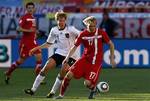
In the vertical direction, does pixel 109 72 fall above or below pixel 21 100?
below

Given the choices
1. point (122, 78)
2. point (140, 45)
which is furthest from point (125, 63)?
point (122, 78)

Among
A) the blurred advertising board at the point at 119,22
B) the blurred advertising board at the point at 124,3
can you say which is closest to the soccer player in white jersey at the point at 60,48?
the blurred advertising board at the point at 119,22

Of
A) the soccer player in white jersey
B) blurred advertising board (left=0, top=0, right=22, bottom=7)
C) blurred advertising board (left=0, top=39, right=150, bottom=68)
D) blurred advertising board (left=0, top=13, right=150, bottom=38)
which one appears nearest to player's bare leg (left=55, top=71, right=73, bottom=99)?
the soccer player in white jersey

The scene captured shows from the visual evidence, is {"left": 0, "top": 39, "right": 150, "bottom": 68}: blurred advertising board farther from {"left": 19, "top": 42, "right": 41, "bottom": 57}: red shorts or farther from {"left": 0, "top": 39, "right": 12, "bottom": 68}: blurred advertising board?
{"left": 19, "top": 42, "right": 41, "bottom": 57}: red shorts

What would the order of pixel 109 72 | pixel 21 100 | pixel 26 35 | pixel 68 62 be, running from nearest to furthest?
pixel 21 100, pixel 68 62, pixel 26 35, pixel 109 72

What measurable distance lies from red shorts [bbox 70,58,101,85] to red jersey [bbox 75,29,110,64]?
0.32 feet

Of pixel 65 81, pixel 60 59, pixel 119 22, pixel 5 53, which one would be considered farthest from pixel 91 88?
pixel 119 22

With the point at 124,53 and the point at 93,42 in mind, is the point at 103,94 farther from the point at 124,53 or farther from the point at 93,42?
the point at 124,53

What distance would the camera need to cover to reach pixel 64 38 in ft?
49.7

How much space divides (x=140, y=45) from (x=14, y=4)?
8624mm

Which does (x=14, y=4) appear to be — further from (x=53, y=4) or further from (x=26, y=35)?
(x=26, y=35)

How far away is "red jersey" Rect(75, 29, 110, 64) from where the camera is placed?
14.2 metres

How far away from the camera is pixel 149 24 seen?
2934 cm

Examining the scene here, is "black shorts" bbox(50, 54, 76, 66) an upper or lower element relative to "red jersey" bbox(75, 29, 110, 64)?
lower
